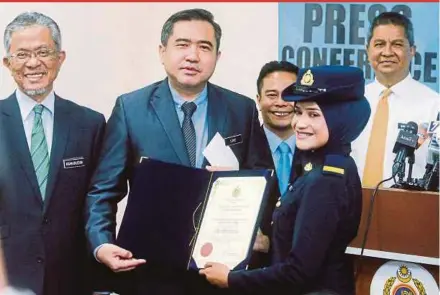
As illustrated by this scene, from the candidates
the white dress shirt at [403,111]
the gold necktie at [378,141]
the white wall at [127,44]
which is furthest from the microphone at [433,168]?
the white wall at [127,44]

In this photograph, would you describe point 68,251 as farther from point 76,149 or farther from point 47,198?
point 76,149

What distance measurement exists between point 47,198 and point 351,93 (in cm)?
97

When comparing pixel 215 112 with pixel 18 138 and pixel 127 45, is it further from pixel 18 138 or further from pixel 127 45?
pixel 18 138

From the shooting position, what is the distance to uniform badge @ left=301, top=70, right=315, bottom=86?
1.62 m

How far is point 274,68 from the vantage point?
196cm

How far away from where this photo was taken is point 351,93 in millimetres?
1590

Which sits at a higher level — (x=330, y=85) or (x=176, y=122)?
(x=330, y=85)

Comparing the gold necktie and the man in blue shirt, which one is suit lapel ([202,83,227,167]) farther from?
the gold necktie

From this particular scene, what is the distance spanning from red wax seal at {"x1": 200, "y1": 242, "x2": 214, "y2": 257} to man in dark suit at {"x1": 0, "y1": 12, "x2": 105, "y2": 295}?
42 cm

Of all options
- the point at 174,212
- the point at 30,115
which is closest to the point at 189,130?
the point at 174,212

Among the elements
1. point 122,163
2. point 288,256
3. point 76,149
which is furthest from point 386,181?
point 76,149

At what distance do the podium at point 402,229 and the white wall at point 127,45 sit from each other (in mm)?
547

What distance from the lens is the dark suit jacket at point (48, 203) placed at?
1861 millimetres

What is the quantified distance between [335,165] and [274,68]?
1.69 ft
